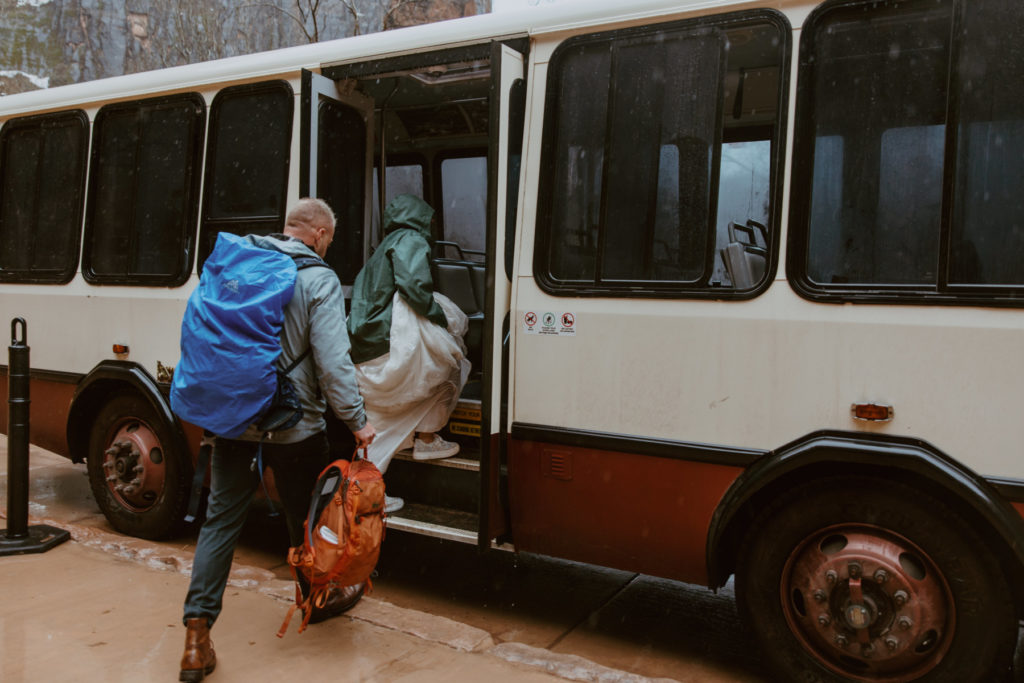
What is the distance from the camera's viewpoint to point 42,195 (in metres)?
5.71

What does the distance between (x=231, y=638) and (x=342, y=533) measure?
824 millimetres

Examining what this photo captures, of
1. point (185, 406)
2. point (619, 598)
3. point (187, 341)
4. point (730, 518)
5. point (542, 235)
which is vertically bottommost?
point (619, 598)

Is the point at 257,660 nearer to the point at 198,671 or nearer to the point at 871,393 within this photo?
the point at 198,671

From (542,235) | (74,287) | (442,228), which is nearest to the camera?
(542,235)

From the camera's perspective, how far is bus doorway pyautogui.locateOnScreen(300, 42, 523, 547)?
3783 millimetres

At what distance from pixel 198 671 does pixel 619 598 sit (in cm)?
222

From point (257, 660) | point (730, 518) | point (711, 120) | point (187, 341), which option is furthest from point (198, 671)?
point (711, 120)

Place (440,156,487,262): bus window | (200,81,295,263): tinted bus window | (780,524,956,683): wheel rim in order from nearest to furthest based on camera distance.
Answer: (780,524,956,683): wheel rim, (200,81,295,263): tinted bus window, (440,156,487,262): bus window

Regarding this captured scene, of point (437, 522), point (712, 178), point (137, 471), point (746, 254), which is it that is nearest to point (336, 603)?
point (437, 522)

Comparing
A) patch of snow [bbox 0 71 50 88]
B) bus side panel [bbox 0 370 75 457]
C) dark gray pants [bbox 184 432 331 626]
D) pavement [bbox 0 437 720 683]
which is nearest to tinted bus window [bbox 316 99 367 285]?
dark gray pants [bbox 184 432 331 626]

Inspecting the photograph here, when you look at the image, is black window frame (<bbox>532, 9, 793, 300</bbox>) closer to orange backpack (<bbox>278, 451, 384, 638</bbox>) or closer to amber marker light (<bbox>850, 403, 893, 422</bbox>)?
amber marker light (<bbox>850, 403, 893, 422</bbox>)

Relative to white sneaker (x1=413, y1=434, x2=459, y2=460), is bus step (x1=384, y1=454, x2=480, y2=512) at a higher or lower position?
lower

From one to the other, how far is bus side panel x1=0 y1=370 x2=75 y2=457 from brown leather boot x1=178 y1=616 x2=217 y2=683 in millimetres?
2772

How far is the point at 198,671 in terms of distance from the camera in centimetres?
322
